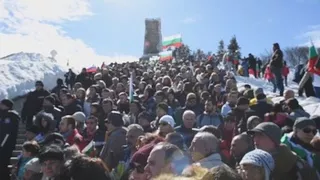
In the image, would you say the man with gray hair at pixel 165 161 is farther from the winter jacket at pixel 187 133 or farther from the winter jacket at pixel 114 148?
the winter jacket at pixel 187 133

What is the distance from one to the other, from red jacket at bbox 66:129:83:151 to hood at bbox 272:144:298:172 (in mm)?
3748

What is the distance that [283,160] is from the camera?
445 cm

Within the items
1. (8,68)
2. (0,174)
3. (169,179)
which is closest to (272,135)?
(169,179)

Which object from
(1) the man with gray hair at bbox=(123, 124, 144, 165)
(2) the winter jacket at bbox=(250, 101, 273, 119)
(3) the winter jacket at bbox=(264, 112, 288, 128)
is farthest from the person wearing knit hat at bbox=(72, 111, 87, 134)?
(3) the winter jacket at bbox=(264, 112, 288, 128)

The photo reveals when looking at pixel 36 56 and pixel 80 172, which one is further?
pixel 36 56

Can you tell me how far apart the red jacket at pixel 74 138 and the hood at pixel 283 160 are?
12.3 feet

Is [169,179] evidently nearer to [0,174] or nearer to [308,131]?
[308,131]

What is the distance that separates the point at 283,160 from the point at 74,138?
3966mm

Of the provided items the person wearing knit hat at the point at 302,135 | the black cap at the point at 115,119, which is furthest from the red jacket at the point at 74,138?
the person wearing knit hat at the point at 302,135

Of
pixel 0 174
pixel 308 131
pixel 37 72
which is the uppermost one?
pixel 37 72

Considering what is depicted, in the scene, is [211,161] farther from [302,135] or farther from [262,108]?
[262,108]

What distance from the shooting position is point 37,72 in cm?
2238

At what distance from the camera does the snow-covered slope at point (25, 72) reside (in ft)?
63.8

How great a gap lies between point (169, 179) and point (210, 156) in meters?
1.60
